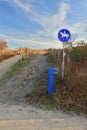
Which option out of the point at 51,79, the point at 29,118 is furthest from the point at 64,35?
the point at 29,118

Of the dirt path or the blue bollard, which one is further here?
the blue bollard

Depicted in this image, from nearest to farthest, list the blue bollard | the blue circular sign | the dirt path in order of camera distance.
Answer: the dirt path → the blue bollard → the blue circular sign

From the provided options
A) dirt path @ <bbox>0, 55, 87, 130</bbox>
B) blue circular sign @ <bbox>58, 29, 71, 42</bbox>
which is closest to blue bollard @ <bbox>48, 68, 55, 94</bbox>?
dirt path @ <bbox>0, 55, 87, 130</bbox>

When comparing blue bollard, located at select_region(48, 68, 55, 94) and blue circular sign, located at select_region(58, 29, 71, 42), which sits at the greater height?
blue circular sign, located at select_region(58, 29, 71, 42)

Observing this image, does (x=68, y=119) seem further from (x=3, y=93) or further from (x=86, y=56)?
(x=86, y=56)

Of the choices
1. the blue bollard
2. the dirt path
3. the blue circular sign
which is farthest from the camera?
the blue circular sign

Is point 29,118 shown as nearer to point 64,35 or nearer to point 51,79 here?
point 51,79

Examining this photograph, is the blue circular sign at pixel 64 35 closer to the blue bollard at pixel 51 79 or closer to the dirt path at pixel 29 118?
the blue bollard at pixel 51 79

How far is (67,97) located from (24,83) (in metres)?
4.40

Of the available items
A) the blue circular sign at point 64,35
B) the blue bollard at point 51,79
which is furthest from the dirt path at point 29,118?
the blue circular sign at point 64,35

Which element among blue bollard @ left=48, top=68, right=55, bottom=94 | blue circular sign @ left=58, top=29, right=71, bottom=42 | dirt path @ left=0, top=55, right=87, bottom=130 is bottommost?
dirt path @ left=0, top=55, right=87, bottom=130

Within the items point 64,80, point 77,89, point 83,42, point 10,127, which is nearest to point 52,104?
point 77,89

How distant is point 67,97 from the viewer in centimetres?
975

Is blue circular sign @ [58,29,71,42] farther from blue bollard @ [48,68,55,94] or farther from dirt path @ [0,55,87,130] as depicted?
dirt path @ [0,55,87,130]
